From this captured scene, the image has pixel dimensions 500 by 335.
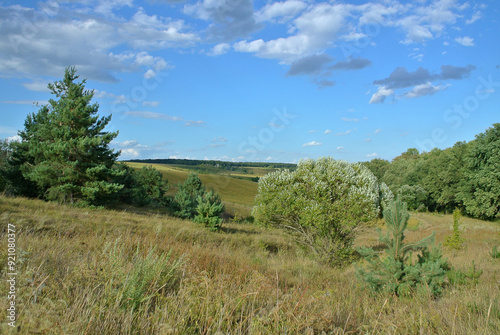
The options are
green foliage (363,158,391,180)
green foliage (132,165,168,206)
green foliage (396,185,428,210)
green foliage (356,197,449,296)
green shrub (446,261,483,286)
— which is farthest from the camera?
green foliage (363,158,391,180)

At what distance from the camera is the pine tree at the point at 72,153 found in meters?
17.8

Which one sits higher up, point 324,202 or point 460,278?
point 324,202

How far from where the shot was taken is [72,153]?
1847cm

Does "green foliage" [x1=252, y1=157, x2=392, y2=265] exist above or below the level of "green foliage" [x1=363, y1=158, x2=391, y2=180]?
below

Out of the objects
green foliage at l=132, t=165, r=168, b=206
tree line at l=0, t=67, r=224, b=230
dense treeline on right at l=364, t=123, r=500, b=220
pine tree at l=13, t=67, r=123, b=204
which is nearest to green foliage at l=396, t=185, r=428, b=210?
dense treeline on right at l=364, t=123, r=500, b=220

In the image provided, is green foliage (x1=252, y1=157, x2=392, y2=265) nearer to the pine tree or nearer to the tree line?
the tree line

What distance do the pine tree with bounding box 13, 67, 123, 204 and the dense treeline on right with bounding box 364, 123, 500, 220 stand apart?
30.5m

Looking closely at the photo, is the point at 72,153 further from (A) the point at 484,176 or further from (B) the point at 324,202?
(A) the point at 484,176

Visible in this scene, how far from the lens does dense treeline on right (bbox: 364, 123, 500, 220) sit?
3687 centimetres

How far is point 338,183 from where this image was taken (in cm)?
1234

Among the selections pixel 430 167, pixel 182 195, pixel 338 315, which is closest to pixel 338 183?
pixel 338 315

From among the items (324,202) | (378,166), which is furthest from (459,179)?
(324,202)

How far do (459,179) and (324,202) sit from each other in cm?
4612

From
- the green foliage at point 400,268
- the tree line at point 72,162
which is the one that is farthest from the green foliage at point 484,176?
the green foliage at point 400,268
